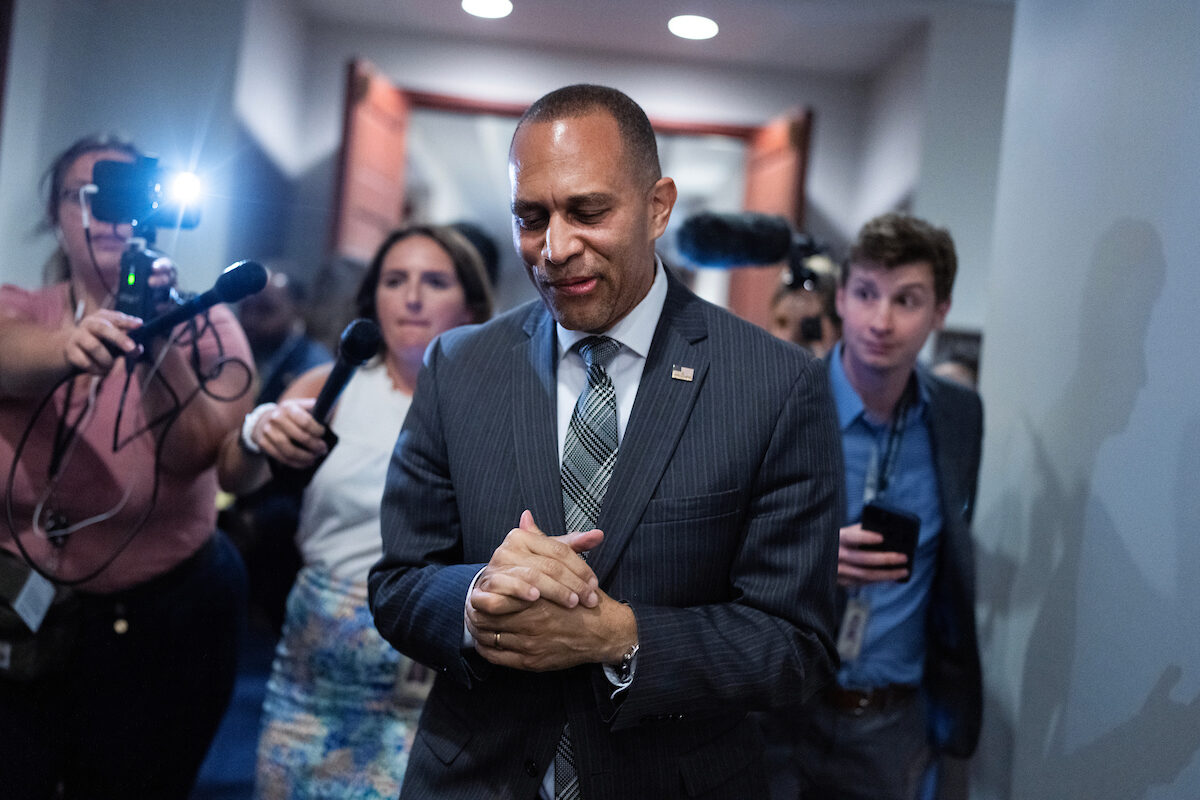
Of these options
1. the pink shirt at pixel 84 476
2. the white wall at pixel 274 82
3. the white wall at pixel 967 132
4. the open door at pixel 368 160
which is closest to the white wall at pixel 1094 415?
the white wall at pixel 967 132

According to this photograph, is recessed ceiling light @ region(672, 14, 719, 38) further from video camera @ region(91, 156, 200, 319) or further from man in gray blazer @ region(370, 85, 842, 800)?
video camera @ region(91, 156, 200, 319)

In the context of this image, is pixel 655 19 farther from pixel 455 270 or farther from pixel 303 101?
pixel 303 101

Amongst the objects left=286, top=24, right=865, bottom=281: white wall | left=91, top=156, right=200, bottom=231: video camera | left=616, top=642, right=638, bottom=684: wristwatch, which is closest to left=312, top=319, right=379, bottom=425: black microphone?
left=91, top=156, right=200, bottom=231: video camera

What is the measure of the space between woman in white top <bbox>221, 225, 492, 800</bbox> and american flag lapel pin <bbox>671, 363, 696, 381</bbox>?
726 mm

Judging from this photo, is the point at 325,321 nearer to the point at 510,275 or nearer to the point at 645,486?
the point at 645,486

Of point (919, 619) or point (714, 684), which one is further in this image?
point (919, 619)

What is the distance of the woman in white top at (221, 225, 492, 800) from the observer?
1.95 m

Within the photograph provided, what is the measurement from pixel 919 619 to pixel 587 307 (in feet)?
4.18

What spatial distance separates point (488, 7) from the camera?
7.53 ft

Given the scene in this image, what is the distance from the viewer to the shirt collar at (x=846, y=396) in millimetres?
2172

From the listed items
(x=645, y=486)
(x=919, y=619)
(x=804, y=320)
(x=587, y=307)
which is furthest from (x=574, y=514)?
(x=804, y=320)

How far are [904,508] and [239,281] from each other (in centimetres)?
139

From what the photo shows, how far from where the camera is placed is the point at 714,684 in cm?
130

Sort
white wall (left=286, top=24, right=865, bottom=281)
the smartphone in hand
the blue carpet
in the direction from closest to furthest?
1. the smartphone in hand
2. the blue carpet
3. white wall (left=286, top=24, right=865, bottom=281)
